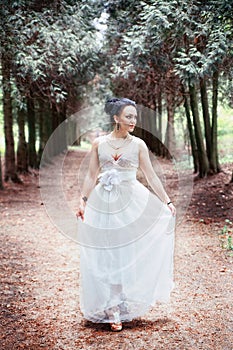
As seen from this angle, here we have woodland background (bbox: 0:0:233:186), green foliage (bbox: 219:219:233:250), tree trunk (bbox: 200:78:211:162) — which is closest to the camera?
green foliage (bbox: 219:219:233:250)

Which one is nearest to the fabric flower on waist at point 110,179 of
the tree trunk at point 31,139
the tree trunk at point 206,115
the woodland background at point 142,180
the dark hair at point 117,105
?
the dark hair at point 117,105

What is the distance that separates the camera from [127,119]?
452cm

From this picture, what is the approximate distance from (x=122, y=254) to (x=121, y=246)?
0.08 m

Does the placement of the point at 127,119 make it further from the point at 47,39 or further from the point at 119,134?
the point at 47,39

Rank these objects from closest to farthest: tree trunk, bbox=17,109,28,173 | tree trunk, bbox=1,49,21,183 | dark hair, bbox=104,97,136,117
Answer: dark hair, bbox=104,97,136,117 → tree trunk, bbox=1,49,21,183 → tree trunk, bbox=17,109,28,173

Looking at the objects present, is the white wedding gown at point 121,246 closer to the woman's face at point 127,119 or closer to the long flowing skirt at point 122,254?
the long flowing skirt at point 122,254

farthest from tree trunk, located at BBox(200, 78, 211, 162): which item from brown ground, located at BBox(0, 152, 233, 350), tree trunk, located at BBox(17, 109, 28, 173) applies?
tree trunk, located at BBox(17, 109, 28, 173)

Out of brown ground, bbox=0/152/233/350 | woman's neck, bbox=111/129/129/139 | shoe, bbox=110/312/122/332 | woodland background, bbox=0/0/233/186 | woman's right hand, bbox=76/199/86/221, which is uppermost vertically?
woodland background, bbox=0/0/233/186

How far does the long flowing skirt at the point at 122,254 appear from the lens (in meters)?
4.59

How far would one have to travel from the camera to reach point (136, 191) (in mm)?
4648

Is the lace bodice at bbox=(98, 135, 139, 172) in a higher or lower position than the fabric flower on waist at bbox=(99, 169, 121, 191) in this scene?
higher

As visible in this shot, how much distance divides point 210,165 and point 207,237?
6260 mm

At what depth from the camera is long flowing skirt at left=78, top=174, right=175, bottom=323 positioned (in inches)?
181

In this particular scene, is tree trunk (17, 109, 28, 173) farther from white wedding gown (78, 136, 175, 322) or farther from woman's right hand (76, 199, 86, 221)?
white wedding gown (78, 136, 175, 322)
